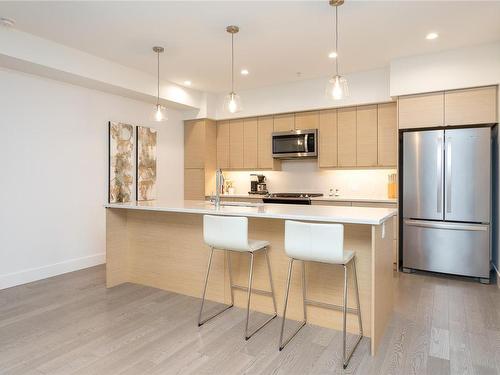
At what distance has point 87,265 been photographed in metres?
4.66

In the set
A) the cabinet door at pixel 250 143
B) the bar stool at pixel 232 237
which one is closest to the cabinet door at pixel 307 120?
the cabinet door at pixel 250 143

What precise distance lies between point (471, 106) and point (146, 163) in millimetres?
4446

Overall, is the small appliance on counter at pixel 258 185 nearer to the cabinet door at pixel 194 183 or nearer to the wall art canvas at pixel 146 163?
the cabinet door at pixel 194 183

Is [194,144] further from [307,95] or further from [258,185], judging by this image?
[307,95]

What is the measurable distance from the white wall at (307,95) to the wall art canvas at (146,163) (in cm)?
132

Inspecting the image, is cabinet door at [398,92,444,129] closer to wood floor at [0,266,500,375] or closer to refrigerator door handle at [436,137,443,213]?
refrigerator door handle at [436,137,443,213]

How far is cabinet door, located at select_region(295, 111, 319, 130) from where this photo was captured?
5.36m

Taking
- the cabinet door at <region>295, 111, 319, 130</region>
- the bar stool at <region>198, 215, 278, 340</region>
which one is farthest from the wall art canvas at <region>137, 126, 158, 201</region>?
the bar stool at <region>198, 215, 278, 340</region>

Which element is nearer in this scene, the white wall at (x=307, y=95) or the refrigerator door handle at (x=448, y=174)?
the refrigerator door handle at (x=448, y=174)

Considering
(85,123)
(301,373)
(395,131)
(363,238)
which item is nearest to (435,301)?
(363,238)


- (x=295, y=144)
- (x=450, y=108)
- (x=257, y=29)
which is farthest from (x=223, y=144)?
(x=450, y=108)

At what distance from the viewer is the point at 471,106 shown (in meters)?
4.00

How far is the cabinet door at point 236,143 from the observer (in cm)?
604

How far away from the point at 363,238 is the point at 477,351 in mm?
1053
